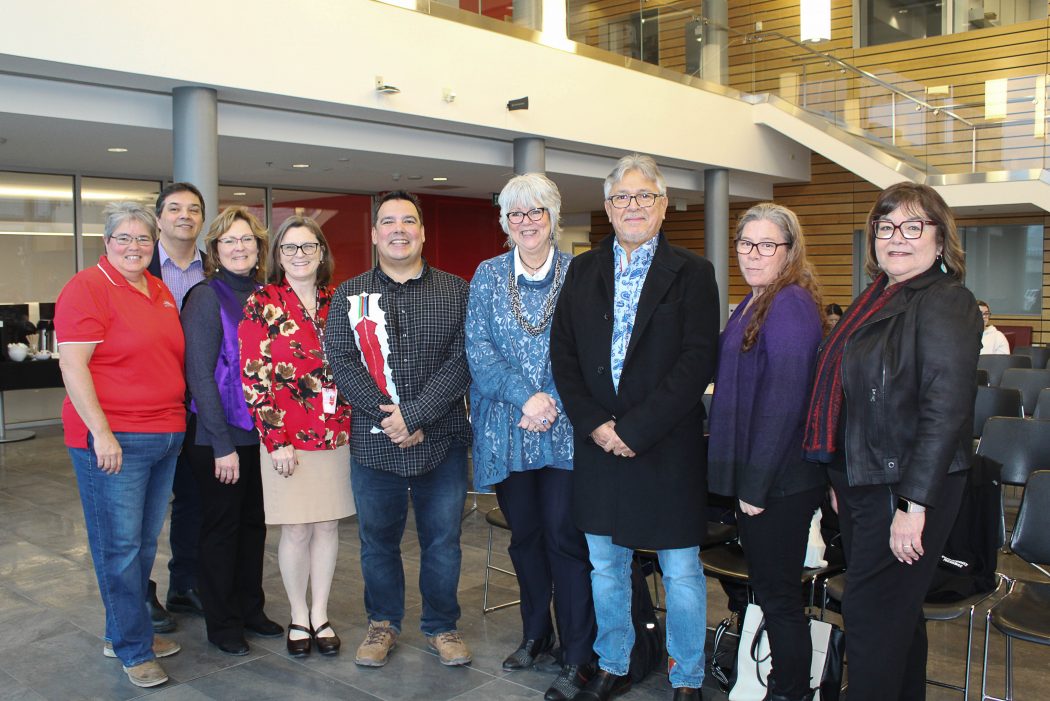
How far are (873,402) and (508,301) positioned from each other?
1.26 metres

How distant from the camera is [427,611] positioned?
3.36 m

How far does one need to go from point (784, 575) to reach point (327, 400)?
1.69m

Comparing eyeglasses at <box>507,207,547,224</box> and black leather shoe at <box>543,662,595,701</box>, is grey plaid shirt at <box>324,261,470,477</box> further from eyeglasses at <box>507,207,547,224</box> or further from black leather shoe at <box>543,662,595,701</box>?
black leather shoe at <box>543,662,595,701</box>

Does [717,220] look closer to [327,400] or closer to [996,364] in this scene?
[996,364]

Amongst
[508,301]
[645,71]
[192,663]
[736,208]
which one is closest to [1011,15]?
[736,208]

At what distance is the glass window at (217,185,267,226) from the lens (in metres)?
12.1

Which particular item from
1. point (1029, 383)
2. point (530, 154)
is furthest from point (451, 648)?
point (530, 154)

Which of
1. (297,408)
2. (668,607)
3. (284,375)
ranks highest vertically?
(284,375)

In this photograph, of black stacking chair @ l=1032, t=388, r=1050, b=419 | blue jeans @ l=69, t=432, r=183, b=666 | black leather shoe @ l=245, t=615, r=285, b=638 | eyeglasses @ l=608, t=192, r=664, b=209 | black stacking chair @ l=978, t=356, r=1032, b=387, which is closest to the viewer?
eyeglasses @ l=608, t=192, r=664, b=209

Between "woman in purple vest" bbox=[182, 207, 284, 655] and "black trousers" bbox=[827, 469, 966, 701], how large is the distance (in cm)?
212

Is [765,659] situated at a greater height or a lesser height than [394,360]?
lesser

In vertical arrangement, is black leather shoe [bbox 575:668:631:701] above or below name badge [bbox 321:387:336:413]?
below

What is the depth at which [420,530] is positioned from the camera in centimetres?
333

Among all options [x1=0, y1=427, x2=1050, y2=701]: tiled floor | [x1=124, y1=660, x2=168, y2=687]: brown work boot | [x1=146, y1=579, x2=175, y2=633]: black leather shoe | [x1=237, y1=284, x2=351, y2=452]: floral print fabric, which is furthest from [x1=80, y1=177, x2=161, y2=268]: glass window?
[x1=124, y1=660, x2=168, y2=687]: brown work boot
